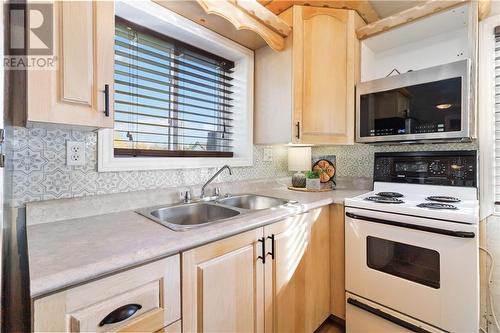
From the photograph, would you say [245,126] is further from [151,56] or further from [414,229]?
[414,229]

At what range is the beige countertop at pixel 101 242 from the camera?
620mm

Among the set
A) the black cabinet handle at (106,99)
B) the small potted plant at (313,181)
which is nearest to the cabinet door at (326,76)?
the small potted plant at (313,181)

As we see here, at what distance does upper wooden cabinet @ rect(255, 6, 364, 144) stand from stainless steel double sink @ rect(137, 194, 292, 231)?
0.50 meters

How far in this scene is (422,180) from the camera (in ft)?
5.55

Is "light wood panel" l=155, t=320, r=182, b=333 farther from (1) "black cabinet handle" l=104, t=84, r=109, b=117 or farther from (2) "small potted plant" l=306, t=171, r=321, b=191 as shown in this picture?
(2) "small potted plant" l=306, t=171, r=321, b=191

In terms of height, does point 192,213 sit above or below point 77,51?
below

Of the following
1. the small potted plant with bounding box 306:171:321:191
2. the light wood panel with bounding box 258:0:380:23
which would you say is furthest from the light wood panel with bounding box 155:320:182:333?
the light wood panel with bounding box 258:0:380:23

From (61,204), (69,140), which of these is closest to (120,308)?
(61,204)

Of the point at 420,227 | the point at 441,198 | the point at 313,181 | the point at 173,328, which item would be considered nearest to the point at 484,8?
the point at 441,198

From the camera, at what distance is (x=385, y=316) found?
4.47 ft

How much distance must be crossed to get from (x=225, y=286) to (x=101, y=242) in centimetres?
50

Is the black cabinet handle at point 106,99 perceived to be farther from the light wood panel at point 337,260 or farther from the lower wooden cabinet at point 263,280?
the light wood panel at point 337,260

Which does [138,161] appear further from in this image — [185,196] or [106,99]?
[106,99]

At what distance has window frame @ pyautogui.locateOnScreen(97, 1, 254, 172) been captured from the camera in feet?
4.15
